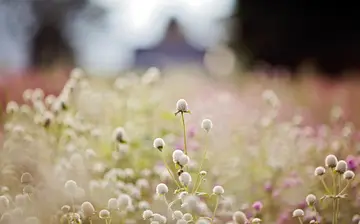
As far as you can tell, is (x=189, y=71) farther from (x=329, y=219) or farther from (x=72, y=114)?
(x=329, y=219)

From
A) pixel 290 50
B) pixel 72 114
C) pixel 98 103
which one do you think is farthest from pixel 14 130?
pixel 290 50

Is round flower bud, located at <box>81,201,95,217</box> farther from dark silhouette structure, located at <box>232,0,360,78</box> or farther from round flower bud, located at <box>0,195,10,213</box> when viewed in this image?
dark silhouette structure, located at <box>232,0,360,78</box>

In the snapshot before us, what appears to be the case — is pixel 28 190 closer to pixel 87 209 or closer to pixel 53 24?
pixel 87 209

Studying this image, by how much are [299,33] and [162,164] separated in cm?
343

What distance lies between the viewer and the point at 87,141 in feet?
4.66

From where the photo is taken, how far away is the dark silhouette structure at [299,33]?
164 inches

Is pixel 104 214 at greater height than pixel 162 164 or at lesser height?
lesser

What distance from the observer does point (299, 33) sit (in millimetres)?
4566

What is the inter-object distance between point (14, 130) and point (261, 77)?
69.6 inches

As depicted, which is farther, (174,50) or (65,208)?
(174,50)

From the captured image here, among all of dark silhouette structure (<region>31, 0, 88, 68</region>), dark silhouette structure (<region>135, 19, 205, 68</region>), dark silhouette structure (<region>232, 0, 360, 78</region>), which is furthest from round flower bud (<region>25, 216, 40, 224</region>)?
dark silhouette structure (<region>31, 0, 88, 68</region>)

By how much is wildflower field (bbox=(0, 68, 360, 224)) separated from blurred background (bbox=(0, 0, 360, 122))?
1736mm

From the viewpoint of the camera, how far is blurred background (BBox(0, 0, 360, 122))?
3.77 metres

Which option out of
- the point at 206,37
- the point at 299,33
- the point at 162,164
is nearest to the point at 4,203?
the point at 162,164
